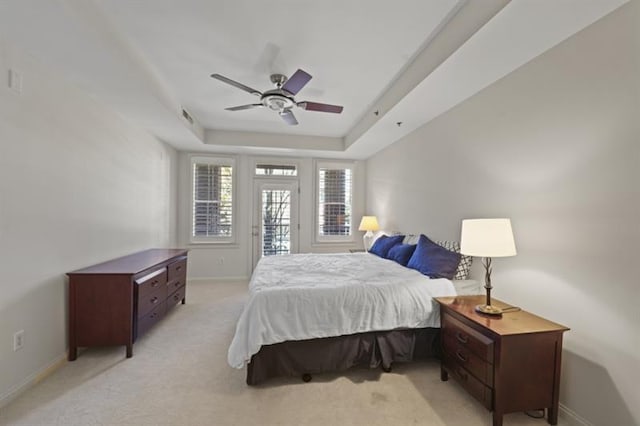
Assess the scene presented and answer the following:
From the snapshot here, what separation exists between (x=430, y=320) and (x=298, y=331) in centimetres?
117

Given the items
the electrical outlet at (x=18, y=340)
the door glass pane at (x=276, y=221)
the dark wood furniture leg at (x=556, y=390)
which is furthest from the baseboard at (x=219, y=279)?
the dark wood furniture leg at (x=556, y=390)

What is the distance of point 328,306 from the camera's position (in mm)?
2271

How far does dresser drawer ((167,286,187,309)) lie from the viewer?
11.6 ft

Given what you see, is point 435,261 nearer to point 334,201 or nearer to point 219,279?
point 334,201

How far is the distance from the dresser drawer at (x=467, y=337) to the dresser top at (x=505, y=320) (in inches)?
3.2

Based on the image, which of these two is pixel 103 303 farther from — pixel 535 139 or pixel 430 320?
pixel 535 139

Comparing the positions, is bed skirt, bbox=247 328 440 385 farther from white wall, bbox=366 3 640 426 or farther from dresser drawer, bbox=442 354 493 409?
white wall, bbox=366 3 640 426

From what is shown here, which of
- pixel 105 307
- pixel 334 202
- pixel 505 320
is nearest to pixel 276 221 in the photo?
pixel 334 202

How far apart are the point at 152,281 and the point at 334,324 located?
2.09 m

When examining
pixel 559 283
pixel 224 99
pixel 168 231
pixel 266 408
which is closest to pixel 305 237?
pixel 168 231

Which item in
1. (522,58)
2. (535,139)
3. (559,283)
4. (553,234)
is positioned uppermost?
(522,58)

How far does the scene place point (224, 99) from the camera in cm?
370

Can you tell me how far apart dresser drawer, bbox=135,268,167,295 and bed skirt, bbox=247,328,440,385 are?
4.66 feet

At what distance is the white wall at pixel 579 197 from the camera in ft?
5.24
